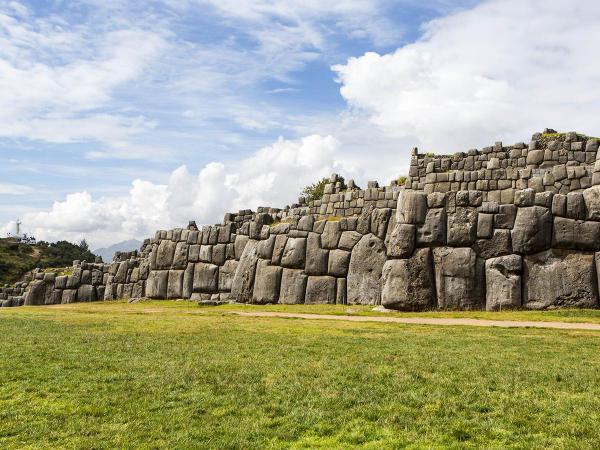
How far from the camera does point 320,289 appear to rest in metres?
27.9

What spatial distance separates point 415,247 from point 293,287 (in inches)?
270

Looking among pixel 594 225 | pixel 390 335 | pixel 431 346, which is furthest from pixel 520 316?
pixel 431 346

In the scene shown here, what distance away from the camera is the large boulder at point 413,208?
81.3 ft

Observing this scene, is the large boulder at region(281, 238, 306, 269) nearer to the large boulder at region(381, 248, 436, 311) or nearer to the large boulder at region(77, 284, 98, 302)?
the large boulder at region(381, 248, 436, 311)

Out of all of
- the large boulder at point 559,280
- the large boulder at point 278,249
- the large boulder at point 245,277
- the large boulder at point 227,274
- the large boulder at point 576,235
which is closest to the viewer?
the large boulder at point 559,280

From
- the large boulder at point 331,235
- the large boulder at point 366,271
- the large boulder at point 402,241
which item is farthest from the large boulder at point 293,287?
the large boulder at point 402,241

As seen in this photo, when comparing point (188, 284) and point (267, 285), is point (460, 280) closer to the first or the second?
point (267, 285)

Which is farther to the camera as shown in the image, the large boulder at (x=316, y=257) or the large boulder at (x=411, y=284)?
the large boulder at (x=316, y=257)

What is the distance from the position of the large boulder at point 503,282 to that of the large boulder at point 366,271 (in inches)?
185

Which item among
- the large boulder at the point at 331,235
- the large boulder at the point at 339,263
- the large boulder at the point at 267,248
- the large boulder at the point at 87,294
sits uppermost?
the large boulder at the point at 331,235

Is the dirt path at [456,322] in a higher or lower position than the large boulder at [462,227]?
lower

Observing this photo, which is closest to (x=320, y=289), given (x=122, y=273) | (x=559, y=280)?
(x=559, y=280)

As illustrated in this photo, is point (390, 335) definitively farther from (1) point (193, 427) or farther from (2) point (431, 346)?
(1) point (193, 427)

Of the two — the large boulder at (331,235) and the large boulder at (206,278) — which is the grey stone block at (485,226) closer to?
the large boulder at (331,235)
